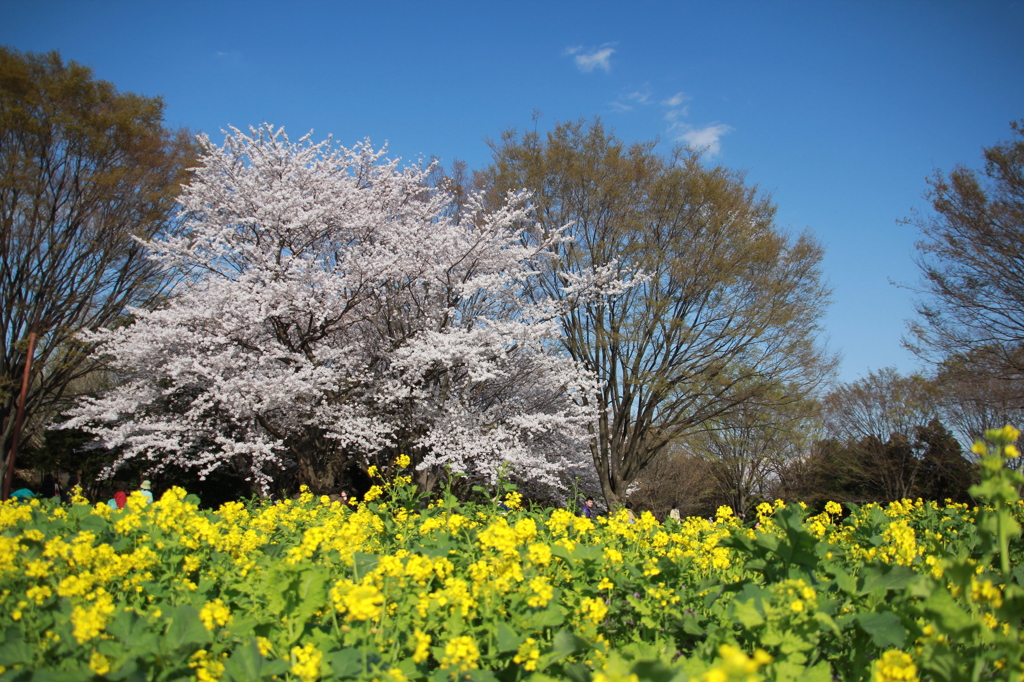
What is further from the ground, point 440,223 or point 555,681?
point 440,223

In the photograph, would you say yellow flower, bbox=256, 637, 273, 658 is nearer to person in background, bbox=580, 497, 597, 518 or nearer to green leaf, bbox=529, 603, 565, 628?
green leaf, bbox=529, 603, 565, 628

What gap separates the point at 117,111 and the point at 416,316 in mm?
10253

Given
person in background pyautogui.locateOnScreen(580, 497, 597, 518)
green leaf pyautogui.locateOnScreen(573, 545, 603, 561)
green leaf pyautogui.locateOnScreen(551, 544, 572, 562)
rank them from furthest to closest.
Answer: person in background pyautogui.locateOnScreen(580, 497, 597, 518) < green leaf pyautogui.locateOnScreen(573, 545, 603, 561) < green leaf pyautogui.locateOnScreen(551, 544, 572, 562)

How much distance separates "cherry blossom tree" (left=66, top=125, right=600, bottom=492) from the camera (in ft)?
35.4

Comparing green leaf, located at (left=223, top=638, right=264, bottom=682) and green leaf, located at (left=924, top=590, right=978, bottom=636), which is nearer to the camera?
green leaf, located at (left=924, top=590, right=978, bottom=636)

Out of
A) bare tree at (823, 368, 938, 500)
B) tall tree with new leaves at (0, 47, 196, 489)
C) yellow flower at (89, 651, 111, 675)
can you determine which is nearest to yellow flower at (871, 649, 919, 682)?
yellow flower at (89, 651, 111, 675)

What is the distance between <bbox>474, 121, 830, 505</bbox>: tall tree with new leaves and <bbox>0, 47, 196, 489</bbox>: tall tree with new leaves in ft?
30.8

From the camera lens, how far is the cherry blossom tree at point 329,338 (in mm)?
10797

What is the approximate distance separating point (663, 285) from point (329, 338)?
8.14 meters

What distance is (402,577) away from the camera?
1.96m

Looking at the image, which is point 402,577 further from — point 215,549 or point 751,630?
point 215,549

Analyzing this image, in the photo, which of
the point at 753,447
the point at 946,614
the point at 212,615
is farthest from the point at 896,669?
the point at 753,447

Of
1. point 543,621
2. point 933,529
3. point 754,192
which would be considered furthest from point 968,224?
point 543,621

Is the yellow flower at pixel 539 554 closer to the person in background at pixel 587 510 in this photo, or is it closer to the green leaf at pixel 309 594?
the green leaf at pixel 309 594
